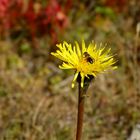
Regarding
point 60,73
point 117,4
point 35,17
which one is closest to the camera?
point 60,73

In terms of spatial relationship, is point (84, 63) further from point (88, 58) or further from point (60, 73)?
point (60, 73)

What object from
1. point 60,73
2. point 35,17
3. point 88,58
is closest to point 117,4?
point 35,17

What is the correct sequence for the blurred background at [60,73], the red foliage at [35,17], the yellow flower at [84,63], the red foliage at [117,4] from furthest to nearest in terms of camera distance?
the red foliage at [117,4]
the red foliage at [35,17]
the blurred background at [60,73]
the yellow flower at [84,63]

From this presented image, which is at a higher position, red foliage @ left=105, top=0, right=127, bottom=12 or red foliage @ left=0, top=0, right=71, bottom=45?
red foliage @ left=105, top=0, right=127, bottom=12

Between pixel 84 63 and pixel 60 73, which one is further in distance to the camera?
pixel 60 73

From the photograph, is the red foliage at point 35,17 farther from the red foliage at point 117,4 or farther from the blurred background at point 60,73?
the red foliage at point 117,4

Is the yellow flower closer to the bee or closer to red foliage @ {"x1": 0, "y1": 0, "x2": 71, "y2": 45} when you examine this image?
the bee

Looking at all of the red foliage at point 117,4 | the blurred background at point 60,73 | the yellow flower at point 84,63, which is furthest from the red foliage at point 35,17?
the yellow flower at point 84,63

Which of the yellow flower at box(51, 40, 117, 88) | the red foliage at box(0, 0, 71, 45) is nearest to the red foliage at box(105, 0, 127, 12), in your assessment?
the red foliage at box(0, 0, 71, 45)

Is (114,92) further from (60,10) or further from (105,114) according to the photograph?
(60,10)

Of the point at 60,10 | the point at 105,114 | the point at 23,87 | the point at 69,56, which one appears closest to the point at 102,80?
the point at 105,114
